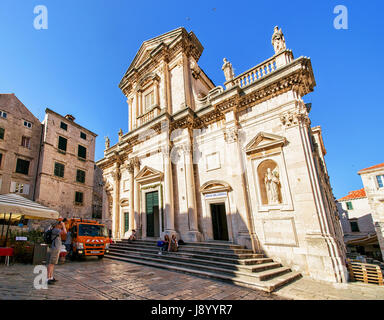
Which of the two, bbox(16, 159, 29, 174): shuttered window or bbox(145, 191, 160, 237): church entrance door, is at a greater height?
bbox(16, 159, 29, 174): shuttered window

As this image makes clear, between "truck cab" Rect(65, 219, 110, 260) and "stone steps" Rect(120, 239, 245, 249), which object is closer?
"stone steps" Rect(120, 239, 245, 249)

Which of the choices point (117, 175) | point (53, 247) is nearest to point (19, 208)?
point (53, 247)

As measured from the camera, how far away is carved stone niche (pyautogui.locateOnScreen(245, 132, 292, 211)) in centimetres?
849

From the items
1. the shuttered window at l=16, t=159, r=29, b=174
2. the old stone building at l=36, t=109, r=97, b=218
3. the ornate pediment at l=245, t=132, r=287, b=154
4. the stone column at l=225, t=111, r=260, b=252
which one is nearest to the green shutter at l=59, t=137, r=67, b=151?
the old stone building at l=36, t=109, r=97, b=218

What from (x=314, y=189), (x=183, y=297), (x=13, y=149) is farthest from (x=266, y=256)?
(x=13, y=149)

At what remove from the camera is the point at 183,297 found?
16.1 feet

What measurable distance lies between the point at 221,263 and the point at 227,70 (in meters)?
10.5

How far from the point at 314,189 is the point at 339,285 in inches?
128

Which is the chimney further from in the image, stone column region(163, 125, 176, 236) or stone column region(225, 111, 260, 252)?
stone column region(225, 111, 260, 252)

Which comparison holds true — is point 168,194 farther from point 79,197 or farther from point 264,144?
point 79,197

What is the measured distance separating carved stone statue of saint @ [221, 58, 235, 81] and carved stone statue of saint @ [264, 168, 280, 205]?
621 centimetres

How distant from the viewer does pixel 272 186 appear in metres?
8.73

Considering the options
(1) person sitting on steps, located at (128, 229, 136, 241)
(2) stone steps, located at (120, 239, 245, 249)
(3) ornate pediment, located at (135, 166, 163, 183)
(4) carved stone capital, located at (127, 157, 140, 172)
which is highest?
(4) carved stone capital, located at (127, 157, 140, 172)

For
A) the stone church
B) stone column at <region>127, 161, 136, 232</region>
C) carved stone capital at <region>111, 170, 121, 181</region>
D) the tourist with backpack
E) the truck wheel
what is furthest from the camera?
carved stone capital at <region>111, 170, 121, 181</region>
